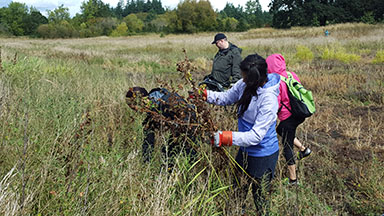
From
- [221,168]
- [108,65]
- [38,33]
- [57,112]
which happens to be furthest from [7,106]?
[38,33]

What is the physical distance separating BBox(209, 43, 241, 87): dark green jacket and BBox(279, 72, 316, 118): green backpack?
2.12 m

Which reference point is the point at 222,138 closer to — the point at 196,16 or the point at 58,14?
the point at 196,16

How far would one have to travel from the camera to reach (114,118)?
14.4 feet

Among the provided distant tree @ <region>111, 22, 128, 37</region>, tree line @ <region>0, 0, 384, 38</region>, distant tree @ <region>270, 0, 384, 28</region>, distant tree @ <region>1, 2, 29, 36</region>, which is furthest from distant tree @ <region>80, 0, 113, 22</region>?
distant tree @ <region>270, 0, 384, 28</region>

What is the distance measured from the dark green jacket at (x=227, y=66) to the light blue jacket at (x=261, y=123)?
2711 mm

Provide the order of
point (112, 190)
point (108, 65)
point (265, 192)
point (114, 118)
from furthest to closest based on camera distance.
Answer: point (108, 65) < point (114, 118) < point (265, 192) < point (112, 190)

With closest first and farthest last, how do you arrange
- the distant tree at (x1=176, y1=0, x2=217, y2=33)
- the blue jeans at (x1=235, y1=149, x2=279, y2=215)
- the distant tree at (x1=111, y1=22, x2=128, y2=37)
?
the blue jeans at (x1=235, y1=149, x2=279, y2=215), the distant tree at (x1=111, y1=22, x2=128, y2=37), the distant tree at (x1=176, y1=0, x2=217, y2=33)

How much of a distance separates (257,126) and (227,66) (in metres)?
3.16

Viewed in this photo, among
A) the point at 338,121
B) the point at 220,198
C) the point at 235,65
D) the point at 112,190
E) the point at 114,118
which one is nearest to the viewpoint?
the point at 112,190

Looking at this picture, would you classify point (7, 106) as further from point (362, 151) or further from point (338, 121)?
point (338, 121)

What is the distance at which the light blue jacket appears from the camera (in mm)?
2498

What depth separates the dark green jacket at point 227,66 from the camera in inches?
215

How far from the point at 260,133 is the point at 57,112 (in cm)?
248

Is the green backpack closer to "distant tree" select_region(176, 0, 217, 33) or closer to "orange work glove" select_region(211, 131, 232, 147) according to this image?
"orange work glove" select_region(211, 131, 232, 147)
